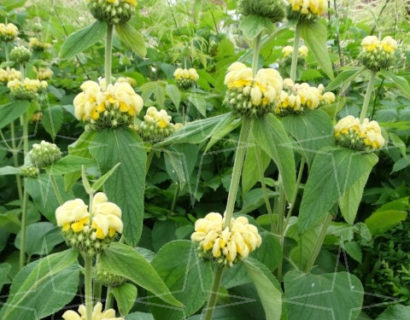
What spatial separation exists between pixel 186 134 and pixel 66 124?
38.7 inches

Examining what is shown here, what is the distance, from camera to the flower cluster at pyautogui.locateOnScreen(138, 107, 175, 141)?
704 millimetres

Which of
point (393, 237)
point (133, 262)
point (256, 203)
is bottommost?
point (393, 237)

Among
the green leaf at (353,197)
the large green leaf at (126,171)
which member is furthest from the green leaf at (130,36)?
the green leaf at (353,197)

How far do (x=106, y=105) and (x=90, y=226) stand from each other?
0.17 meters

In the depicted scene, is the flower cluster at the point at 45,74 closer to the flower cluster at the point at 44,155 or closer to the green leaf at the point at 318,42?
the flower cluster at the point at 44,155

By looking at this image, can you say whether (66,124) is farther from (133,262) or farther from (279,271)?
(133,262)

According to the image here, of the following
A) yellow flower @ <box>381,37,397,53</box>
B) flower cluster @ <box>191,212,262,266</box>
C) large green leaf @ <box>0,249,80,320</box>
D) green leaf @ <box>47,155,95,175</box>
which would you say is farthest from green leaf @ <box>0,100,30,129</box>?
yellow flower @ <box>381,37,397,53</box>

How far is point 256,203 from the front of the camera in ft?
2.81

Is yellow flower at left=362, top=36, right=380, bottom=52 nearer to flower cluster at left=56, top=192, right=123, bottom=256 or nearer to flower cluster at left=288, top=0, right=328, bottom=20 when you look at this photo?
flower cluster at left=288, top=0, right=328, bottom=20

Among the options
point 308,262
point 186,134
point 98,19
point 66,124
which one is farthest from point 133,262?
point 66,124

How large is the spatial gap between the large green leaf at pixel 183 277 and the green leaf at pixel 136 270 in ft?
0.34

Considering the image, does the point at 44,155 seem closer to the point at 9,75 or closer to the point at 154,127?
the point at 154,127

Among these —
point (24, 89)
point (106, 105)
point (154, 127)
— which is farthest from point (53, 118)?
point (106, 105)

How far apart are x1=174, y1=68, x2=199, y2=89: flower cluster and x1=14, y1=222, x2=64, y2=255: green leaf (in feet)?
1.68
